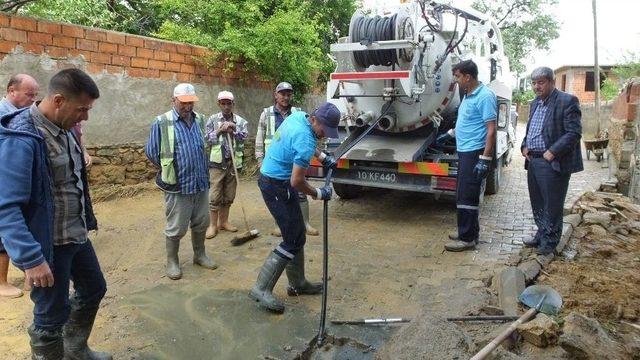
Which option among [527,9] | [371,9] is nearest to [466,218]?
[371,9]

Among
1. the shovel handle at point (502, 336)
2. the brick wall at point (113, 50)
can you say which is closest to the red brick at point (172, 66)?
the brick wall at point (113, 50)

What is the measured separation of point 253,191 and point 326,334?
4762 mm

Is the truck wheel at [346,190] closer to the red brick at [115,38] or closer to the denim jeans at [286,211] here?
the denim jeans at [286,211]

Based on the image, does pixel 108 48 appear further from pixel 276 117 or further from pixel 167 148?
pixel 167 148

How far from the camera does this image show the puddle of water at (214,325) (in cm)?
303

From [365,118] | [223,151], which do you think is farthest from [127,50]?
[365,118]

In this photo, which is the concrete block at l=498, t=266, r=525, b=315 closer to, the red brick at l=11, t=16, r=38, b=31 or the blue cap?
the blue cap

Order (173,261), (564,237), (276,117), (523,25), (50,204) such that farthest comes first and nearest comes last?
(523,25), (276,117), (564,237), (173,261), (50,204)

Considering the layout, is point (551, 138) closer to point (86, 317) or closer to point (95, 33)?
point (86, 317)

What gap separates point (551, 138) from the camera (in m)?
4.38

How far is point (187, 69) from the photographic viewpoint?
24.8 ft

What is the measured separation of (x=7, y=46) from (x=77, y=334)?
412 cm

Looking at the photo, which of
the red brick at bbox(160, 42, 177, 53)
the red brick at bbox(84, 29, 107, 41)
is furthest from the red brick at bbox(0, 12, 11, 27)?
the red brick at bbox(160, 42, 177, 53)

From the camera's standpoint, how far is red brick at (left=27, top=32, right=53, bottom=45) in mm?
5504
